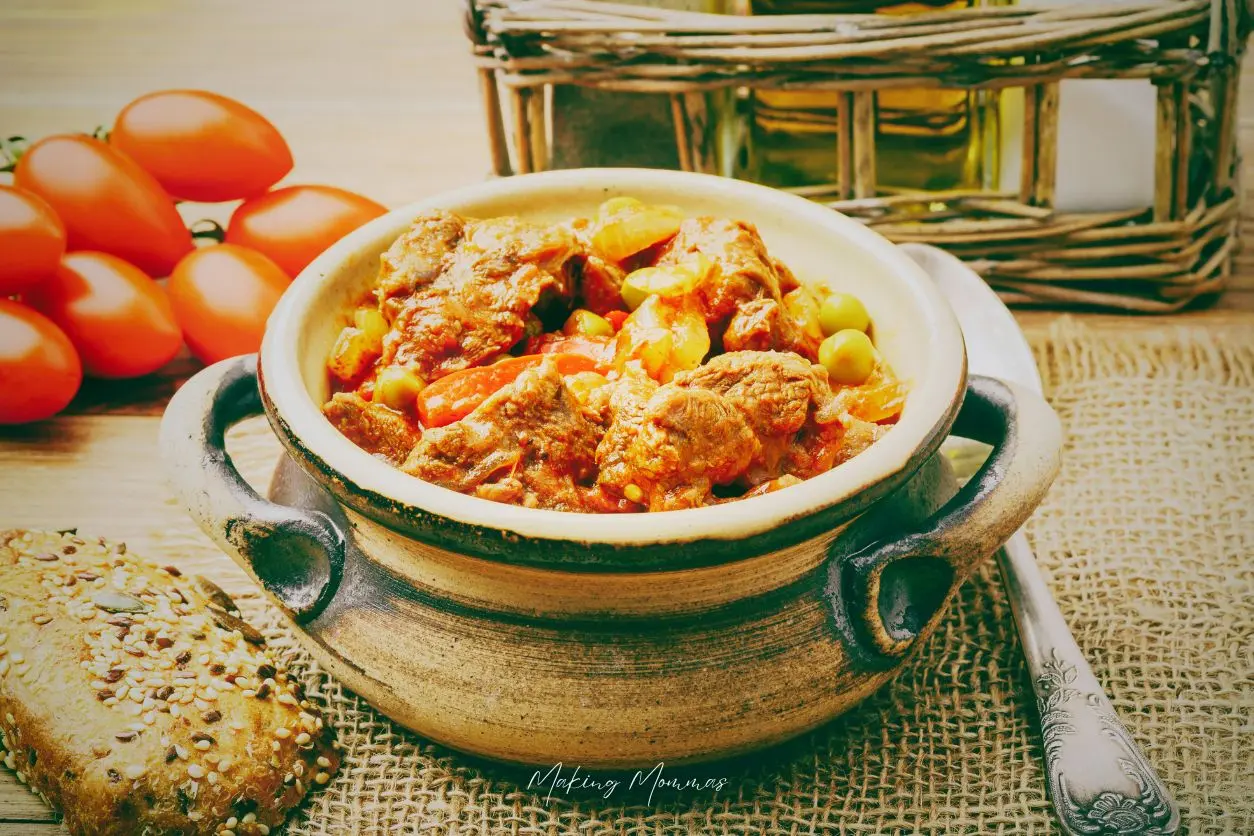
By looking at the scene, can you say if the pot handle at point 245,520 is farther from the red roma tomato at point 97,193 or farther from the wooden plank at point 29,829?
the red roma tomato at point 97,193

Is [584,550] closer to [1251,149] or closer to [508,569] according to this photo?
[508,569]

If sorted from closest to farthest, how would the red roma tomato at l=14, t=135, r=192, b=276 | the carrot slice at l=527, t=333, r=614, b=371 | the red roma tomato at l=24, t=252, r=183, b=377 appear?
1. the carrot slice at l=527, t=333, r=614, b=371
2. the red roma tomato at l=24, t=252, r=183, b=377
3. the red roma tomato at l=14, t=135, r=192, b=276

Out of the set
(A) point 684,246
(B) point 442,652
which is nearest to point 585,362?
(A) point 684,246

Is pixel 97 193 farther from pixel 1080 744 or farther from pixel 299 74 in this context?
pixel 1080 744

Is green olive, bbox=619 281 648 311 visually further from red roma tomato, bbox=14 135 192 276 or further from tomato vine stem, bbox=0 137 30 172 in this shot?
tomato vine stem, bbox=0 137 30 172

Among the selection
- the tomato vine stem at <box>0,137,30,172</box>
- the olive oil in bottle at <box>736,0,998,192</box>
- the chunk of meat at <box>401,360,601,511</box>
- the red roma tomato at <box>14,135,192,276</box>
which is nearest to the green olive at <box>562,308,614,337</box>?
the chunk of meat at <box>401,360,601,511</box>

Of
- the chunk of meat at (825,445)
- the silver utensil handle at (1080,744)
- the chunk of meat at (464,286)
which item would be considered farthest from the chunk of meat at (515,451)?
the silver utensil handle at (1080,744)
